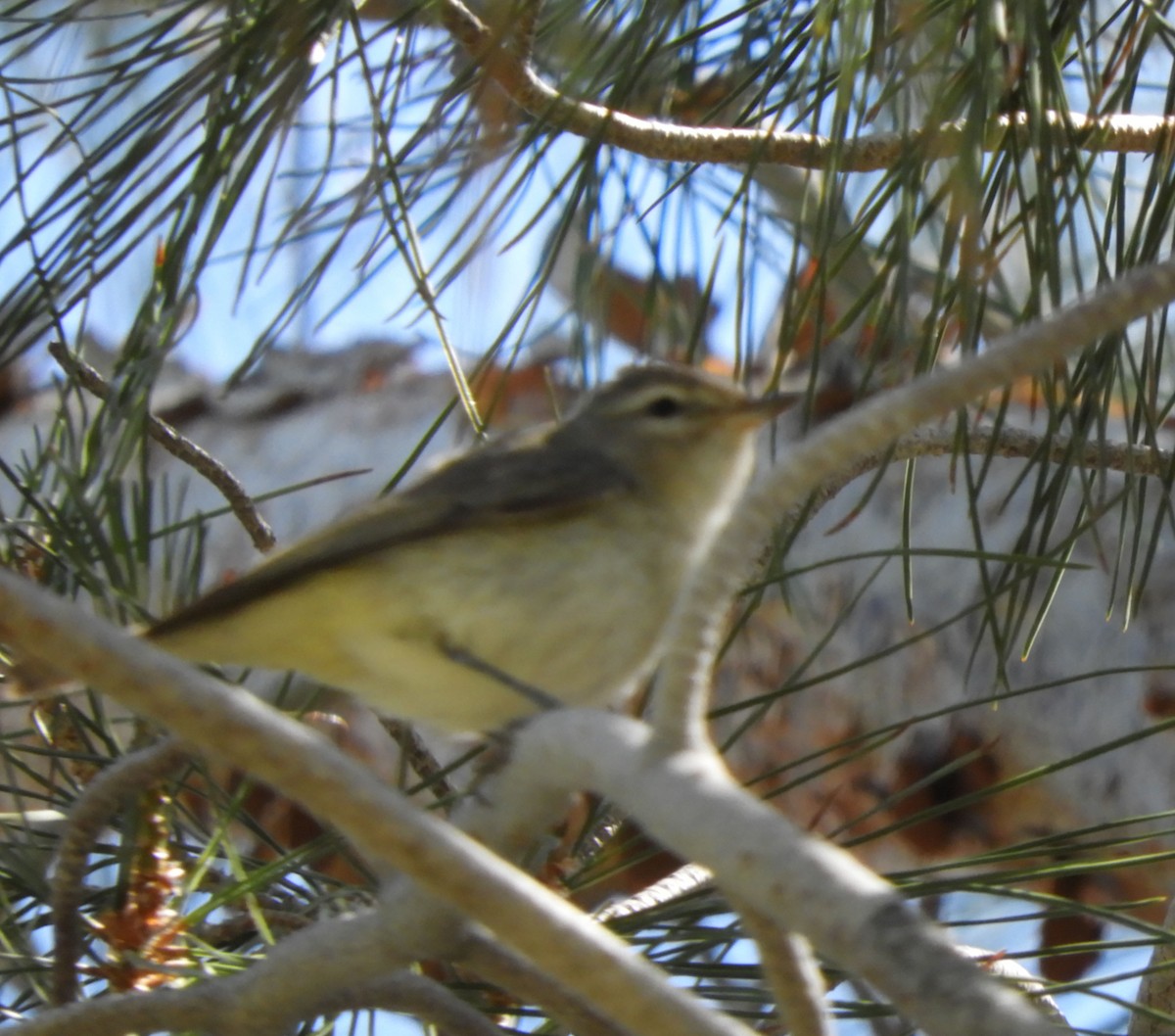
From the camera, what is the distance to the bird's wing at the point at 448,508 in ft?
5.46

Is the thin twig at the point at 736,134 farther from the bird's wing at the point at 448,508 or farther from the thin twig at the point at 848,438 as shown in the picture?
the thin twig at the point at 848,438

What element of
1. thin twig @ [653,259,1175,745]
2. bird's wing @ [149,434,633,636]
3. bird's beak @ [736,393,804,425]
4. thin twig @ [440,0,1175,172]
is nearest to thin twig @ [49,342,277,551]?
bird's wing @ [149,434,633,636]

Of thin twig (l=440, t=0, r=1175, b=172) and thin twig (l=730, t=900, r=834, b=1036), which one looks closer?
thin twig (l=730, t=900, r=834, b=1036)

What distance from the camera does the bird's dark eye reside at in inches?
77.5

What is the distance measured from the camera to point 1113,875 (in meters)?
2.92

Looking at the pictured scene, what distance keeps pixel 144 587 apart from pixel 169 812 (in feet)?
0.84

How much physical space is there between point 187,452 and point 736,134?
0.64 m

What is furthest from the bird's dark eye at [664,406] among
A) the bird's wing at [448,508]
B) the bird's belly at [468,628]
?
the bird's belly at [468,628]

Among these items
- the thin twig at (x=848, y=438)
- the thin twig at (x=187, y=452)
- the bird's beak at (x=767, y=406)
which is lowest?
the thin twig at (x=848, y=438)

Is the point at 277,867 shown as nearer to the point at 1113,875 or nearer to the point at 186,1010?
the point at 186,1010

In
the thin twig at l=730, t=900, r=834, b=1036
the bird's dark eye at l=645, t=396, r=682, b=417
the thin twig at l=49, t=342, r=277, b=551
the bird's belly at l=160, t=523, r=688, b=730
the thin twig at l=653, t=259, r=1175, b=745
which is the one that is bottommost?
the thin twig at l=730, t=900, r=834, b=1036

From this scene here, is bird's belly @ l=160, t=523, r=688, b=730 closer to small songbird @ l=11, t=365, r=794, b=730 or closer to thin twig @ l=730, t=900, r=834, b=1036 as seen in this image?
small songbird @ l=11, t=365, r=794, b=730

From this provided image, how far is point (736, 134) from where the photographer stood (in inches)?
62.4

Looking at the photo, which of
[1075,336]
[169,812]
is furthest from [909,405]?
[169,812]
